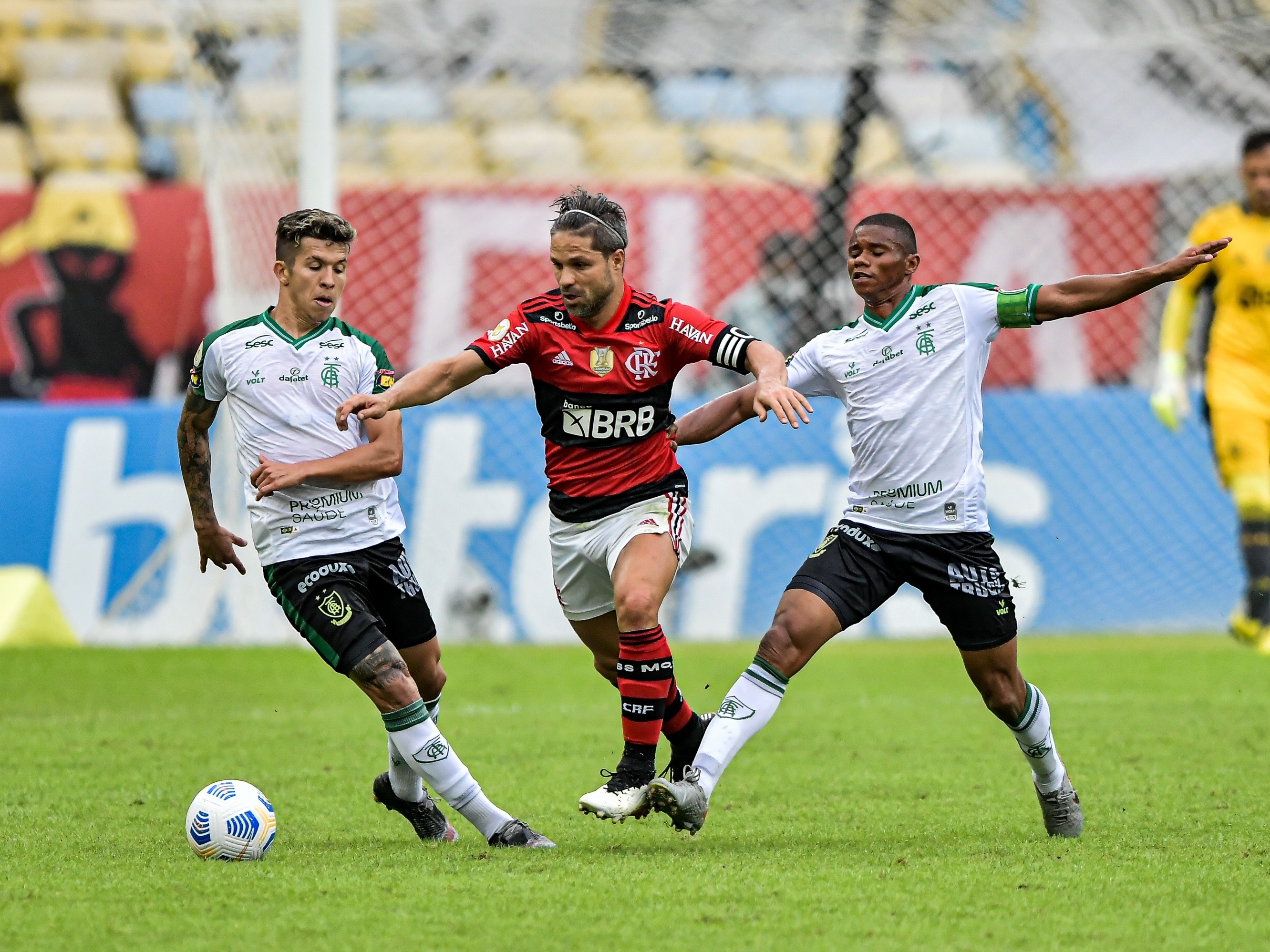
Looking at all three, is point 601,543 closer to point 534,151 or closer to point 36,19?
point 534,151

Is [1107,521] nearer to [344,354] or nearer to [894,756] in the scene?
[894,756]

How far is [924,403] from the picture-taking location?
5703 millimetres

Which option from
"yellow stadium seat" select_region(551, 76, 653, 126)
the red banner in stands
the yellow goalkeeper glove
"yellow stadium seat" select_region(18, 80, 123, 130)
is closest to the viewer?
the yellow goalkeeper glove

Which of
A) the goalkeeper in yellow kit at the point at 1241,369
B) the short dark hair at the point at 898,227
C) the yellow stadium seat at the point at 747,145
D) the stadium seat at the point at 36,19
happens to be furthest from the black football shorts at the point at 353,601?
the stadium seat at the point at 36,19

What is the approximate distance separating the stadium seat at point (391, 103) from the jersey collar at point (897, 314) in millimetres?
12006

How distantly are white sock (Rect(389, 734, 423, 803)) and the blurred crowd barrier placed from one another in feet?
19.6

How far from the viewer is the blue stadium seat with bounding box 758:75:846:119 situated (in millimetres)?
17422

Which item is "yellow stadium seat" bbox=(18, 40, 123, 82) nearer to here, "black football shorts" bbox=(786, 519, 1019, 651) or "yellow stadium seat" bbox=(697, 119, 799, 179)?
"yellow stadium seat" bbox=(697, 119, 799, 179)

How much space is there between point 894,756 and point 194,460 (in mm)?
3230

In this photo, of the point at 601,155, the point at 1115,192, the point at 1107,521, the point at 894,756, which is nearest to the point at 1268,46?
the point at 1115,192

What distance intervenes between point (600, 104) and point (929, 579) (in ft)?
41.9

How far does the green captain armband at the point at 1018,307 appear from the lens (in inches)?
218

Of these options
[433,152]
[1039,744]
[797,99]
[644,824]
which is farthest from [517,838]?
[797,99]

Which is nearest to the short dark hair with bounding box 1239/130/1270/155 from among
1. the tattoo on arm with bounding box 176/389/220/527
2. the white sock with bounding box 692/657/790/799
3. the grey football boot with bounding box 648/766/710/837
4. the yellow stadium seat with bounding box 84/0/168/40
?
the white sock with bounding box 692/657/790/799
